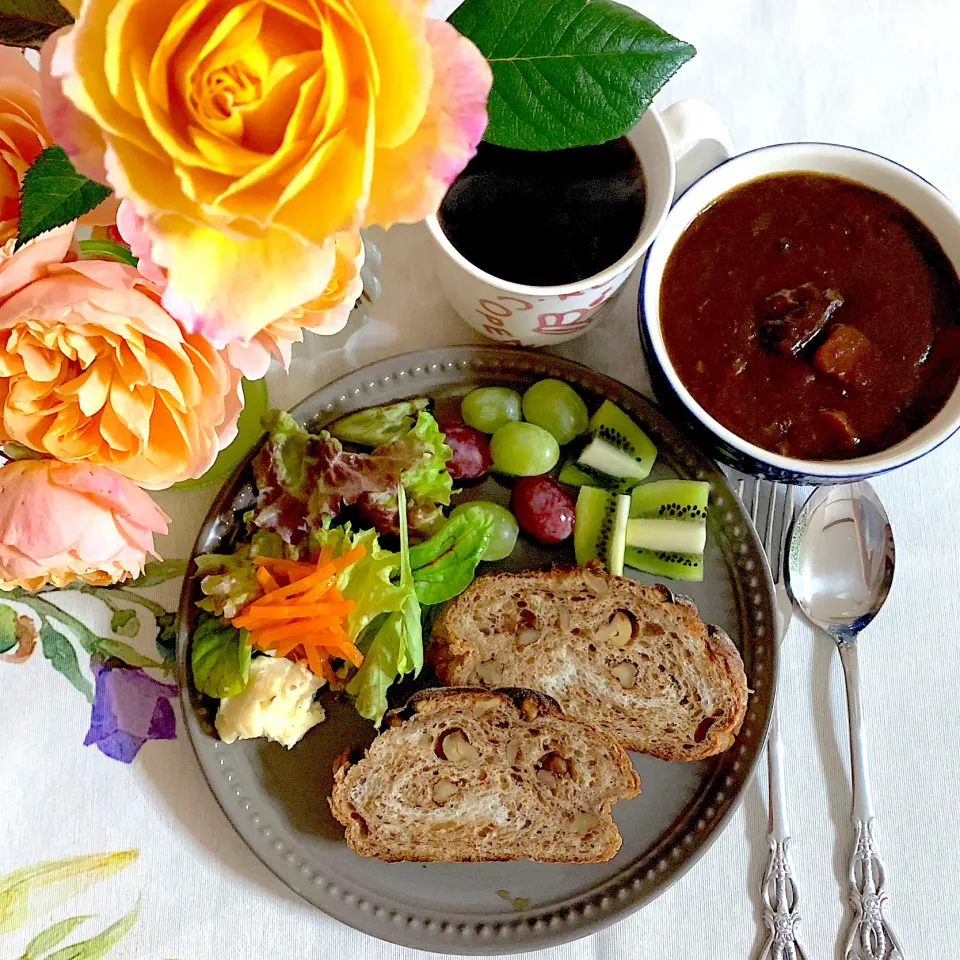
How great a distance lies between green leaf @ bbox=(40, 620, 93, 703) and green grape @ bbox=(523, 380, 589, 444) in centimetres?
65

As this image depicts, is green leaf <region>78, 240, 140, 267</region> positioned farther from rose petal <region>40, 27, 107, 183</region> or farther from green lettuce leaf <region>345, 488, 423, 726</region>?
green lettuce leaf <region>345, 488, 423, 726</region>

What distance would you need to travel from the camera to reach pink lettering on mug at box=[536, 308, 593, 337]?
0.97 meters

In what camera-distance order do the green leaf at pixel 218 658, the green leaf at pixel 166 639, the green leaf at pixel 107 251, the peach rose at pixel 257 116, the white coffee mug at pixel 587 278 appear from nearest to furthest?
the peach rose at pixel 257 116 < the green leaf at pixel 107 251 < the white coffee mug at pixel 587 278 < the green leaf at pixel 218 658 < the green leaf at pixel 166 639

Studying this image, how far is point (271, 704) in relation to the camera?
993mm

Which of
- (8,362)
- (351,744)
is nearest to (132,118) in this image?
(8,362)

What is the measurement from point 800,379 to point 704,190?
9.4 inches

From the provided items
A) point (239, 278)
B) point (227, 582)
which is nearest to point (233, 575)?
point (227, 582)

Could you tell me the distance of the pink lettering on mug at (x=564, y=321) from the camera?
97 centimetres

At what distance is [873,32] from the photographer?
1.24 m

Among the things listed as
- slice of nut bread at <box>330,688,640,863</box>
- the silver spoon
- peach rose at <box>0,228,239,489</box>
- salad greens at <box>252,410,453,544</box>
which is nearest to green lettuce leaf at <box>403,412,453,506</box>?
salad greens at <box>252,410,453,544</box>

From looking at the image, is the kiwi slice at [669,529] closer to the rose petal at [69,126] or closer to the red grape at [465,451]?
the red grape at [465,451]

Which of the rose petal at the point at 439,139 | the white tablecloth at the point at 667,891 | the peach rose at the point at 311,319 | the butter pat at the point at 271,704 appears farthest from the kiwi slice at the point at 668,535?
the rose petal at the point at 439,139

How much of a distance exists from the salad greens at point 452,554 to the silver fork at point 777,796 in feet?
1.16

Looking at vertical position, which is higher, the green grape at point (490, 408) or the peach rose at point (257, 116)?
the peach rose at point (257, 116)
